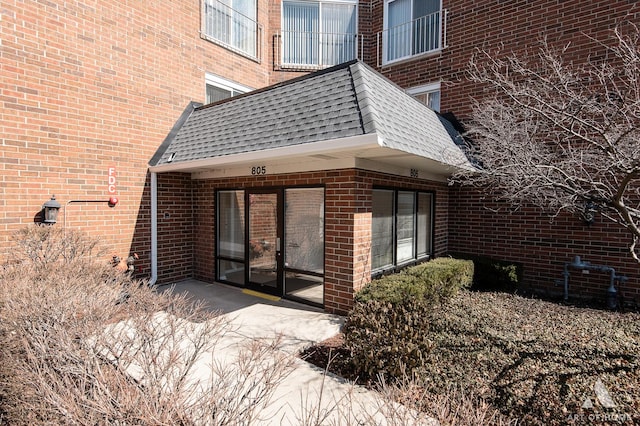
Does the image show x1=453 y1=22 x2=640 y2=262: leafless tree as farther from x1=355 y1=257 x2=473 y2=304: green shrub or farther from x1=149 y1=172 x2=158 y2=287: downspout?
x1=149 y1=172 x2=158 y2=287: downspout

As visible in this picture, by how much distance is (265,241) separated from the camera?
6711 mm

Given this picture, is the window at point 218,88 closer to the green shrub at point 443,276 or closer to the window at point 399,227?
the window at point 399,227

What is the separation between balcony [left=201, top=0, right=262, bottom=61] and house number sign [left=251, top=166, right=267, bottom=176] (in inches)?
181

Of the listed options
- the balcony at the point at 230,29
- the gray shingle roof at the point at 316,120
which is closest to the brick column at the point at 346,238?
the gray shingle roof at the point at 316,120

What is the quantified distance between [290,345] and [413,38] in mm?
10151

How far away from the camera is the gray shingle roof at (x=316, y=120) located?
15.6 feet

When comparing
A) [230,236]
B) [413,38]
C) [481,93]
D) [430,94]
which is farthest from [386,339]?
[413,38]

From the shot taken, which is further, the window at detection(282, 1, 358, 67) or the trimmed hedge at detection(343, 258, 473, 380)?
the window at detection(282, 1, 358, 67)

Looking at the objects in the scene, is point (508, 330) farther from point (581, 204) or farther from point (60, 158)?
point (60, 158)

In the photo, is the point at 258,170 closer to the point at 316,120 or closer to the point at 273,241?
the point at 273,241

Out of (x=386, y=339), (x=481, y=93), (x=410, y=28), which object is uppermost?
(x=410, y=28)

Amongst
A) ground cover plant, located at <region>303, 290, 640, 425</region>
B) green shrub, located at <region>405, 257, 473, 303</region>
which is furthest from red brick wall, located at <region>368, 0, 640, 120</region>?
ground cover plant, located at <region>303, 290, 640, 425</region>

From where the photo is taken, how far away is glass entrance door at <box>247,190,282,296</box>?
21.1ft

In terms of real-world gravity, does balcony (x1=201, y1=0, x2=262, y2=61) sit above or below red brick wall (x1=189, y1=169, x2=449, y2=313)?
above
